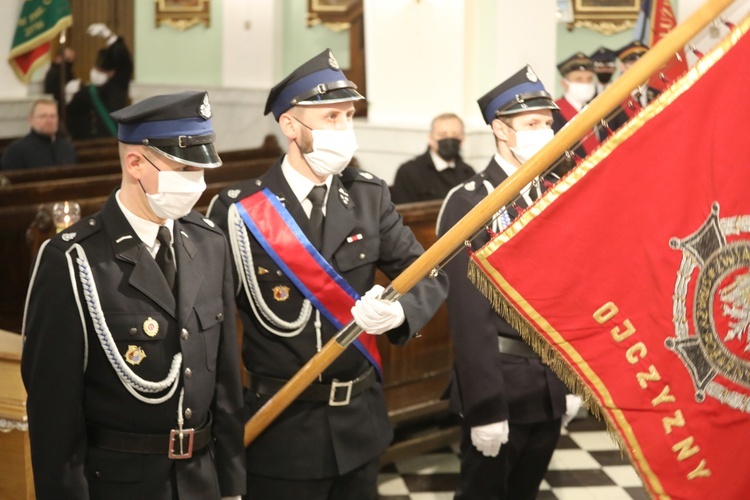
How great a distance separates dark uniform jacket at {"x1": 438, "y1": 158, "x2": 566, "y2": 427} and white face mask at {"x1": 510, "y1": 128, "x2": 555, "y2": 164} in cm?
8

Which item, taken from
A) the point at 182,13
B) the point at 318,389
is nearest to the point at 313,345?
the point at 318,389

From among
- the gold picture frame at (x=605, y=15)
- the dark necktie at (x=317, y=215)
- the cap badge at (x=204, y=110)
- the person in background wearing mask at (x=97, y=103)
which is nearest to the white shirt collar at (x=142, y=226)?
the cap badge at (x=204, y=110)

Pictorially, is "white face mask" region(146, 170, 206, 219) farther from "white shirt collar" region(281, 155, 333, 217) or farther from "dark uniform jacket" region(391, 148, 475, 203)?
"dark uniform jacket" region(391, 148, 475, 203)

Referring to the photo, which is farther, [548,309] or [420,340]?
[420,340]

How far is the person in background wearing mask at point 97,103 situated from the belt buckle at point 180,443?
818cm

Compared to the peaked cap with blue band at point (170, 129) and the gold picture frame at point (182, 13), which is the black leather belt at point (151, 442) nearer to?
the peaked cap with blue band at point (170, 129)

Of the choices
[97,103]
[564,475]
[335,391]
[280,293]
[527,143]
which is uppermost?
[527,143]

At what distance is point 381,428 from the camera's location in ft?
10.2

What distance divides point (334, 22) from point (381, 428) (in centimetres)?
741

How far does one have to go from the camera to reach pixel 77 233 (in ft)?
7.93

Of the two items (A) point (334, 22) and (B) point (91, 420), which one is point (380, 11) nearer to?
(A) point (334, 22)

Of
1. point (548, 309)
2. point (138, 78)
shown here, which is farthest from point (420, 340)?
point (138, 78)

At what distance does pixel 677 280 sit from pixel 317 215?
3.33 feet

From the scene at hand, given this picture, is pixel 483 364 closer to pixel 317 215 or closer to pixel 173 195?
Result: pixel 317 215
